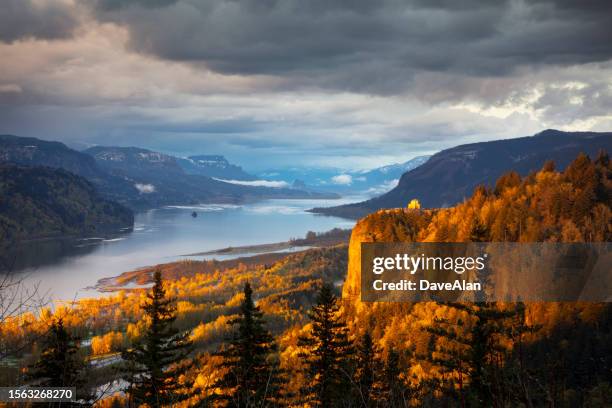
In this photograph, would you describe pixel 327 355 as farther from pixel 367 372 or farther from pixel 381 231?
pixel 381 231

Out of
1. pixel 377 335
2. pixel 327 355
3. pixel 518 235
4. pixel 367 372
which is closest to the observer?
pixel 367 372

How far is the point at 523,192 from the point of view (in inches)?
4198

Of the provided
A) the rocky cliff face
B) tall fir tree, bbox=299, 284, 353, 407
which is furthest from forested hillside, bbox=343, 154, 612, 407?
tall fir tree, bbox=299, 284, 353, 407

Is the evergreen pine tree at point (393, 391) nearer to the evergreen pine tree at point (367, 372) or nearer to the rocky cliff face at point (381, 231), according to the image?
the evergreen pine tree at point (367, 372)

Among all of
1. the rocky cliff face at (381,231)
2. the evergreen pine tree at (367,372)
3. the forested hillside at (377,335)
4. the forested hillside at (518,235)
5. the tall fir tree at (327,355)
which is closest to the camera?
the forested hillside at (377,335)

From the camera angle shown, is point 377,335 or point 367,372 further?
point 377,335

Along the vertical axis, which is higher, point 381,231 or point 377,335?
point 381,231

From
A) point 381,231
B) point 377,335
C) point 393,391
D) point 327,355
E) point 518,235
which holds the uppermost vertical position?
point 393,391

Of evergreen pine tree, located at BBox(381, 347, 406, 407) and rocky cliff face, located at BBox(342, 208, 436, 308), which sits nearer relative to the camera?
evergreen pine tree, located at BBox(381, 347, 406, 407)

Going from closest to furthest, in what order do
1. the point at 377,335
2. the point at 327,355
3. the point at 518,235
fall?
1. the point at 327,355
2. the point at 377,335
3. the point at 518,235

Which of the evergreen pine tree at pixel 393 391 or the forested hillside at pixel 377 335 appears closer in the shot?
the evergreen pine tree at pixel 393 391

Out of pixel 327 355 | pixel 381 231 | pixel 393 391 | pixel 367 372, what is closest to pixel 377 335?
pixel 381 231

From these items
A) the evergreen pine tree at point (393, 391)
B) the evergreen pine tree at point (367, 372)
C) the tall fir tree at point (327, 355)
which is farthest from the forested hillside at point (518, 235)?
the evergreen pine tree at point (393, 391)

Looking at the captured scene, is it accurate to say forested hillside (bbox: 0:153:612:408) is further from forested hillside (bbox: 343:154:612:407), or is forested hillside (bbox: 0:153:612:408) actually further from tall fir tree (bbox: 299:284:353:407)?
forested hillside (bbox: 343:154:612:407)
